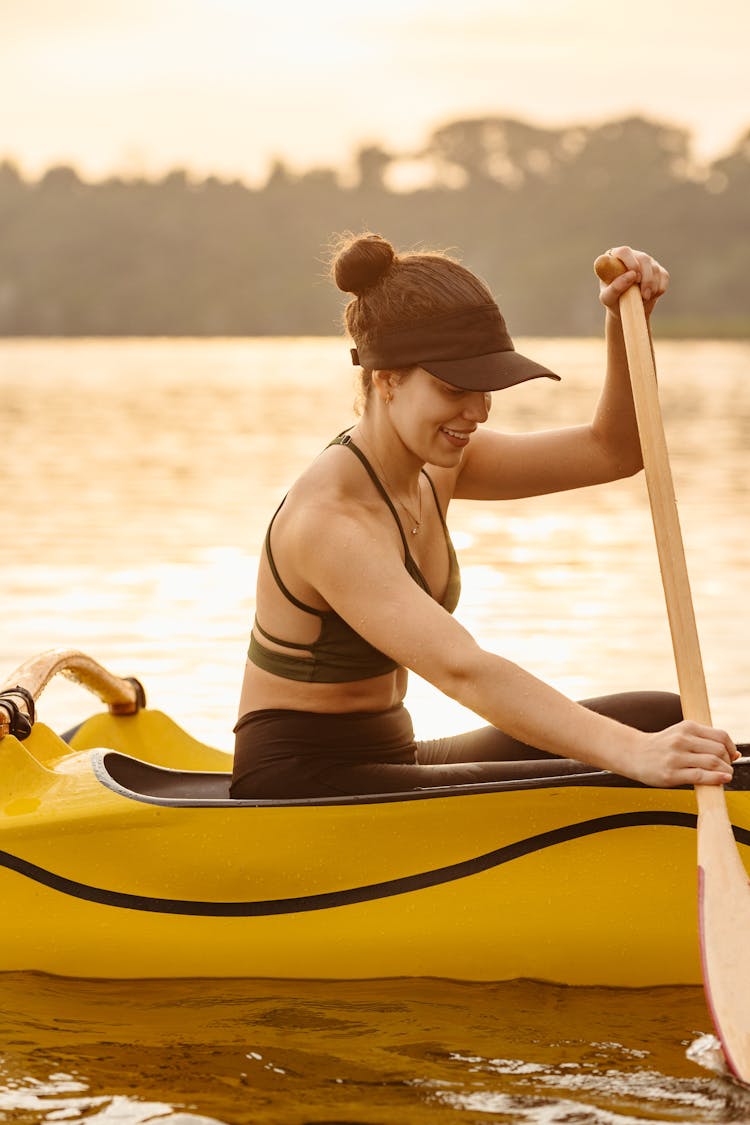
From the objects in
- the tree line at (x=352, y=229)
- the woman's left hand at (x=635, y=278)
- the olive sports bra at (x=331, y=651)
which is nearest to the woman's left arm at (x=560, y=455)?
the woman's left hand at (x=635, y=278)

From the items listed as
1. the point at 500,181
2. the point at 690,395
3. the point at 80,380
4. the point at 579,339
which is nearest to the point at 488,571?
the point at 690,395

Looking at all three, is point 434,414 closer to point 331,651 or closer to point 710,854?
point 331,651

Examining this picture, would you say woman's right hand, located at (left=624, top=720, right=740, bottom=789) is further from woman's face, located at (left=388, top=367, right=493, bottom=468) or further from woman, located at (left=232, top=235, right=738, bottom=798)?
woman's face, located at (left=388, top=367, right=493, bottom=468)

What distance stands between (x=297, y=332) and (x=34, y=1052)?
120 m

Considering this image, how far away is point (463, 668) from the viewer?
3631mm

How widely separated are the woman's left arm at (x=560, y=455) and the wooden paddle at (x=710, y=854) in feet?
1.25

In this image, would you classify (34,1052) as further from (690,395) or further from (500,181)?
(500,181)

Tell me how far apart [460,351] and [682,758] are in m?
0.93

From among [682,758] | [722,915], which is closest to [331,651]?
[682,758]

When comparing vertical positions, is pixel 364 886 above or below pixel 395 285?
below

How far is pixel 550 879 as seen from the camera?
156 inches

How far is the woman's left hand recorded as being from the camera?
3.91m

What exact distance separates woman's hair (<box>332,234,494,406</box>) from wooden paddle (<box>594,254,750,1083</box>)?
0.32 metres

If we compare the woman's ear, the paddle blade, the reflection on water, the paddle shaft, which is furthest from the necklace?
the reflection on water
